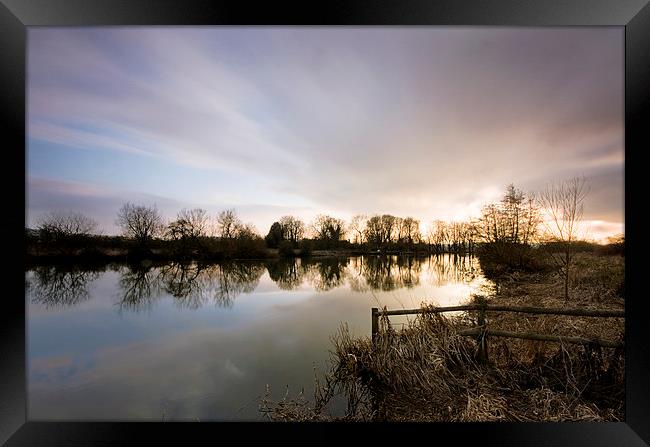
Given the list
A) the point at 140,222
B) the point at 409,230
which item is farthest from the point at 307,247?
the point at 140,222

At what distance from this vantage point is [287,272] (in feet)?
47.3

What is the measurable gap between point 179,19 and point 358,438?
111 inches

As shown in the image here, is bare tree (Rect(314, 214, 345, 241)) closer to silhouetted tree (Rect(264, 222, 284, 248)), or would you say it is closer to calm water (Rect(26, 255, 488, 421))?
silhouetted tree (Rect(264, 222, 284, 248))

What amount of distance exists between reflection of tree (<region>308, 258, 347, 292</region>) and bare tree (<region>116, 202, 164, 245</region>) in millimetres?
7269

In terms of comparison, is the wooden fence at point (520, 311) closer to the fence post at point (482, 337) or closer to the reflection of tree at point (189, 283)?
the fence post at point (482, 337)

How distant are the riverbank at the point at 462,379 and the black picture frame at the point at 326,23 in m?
0.56

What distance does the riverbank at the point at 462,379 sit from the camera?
7.47ft

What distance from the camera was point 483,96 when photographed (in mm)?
4902

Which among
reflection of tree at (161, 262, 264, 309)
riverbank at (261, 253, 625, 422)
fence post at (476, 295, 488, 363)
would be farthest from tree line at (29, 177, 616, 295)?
fence post at (476, 295, 488, 363)

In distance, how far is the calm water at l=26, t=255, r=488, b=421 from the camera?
3594mm

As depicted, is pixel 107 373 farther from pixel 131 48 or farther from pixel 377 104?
pixel 377 104

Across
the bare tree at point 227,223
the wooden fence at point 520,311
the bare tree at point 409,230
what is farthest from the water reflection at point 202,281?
the wooden fence at point 520,311

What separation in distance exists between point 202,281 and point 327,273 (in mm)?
5731

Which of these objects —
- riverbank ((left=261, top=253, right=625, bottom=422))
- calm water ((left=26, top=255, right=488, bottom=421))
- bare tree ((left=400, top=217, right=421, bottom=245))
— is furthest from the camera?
bare tree ((left=400, top=217, right=421, bottom=245))
